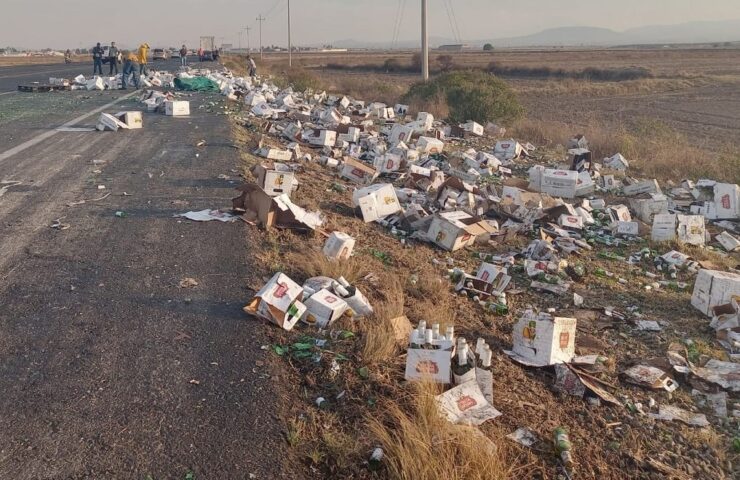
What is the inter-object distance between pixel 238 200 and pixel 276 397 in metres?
3.35

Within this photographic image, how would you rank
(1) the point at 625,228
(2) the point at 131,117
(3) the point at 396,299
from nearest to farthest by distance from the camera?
1. (3) the point at 396,299
2. (1) the point at 625,228
3. (2) the point at 131,117

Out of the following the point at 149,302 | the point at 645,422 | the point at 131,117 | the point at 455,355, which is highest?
the point at 131,117

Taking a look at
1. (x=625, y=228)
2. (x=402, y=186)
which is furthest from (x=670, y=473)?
(x=402, y=186)

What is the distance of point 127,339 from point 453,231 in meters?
4.17

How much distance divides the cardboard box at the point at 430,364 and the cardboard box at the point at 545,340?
100cm

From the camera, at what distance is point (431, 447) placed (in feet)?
8.94

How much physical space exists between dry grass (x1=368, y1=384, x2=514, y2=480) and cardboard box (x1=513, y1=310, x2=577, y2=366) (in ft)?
4.34

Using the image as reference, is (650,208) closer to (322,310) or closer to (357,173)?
(357,173)

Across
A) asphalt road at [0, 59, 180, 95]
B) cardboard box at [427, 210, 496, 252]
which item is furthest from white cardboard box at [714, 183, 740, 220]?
asphalt road at [0, 59, 180, 95]

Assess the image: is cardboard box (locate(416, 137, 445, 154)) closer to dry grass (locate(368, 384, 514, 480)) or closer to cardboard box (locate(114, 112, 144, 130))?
cardboard box (locate(114, 112, 144, 130))

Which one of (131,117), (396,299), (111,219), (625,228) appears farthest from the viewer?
(131,117)

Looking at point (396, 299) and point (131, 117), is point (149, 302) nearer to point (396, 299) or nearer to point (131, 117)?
point (396, 299)

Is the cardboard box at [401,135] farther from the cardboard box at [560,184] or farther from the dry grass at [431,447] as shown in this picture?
the dry grass at [431,447]

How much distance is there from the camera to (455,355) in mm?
3744
